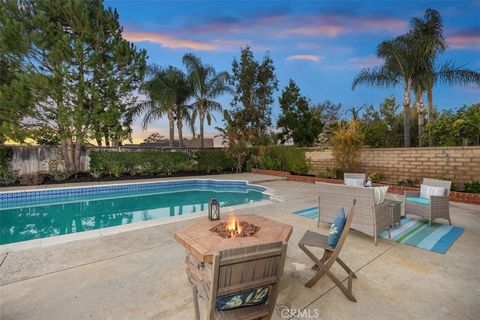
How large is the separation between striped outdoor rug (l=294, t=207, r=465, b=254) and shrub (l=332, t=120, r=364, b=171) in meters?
5.28

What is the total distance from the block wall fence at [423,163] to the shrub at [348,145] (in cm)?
64

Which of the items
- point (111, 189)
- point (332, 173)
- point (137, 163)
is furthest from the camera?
point (137, 163)

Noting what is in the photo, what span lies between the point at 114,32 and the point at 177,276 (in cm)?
1186

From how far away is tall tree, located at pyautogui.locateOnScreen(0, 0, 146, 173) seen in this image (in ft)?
31.3

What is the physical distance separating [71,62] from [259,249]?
11897mm

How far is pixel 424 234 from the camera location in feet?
14.5

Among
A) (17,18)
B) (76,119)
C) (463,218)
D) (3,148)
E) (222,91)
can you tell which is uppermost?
(17,18)

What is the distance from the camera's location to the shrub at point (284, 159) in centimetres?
1304

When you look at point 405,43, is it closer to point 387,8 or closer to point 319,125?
point 387,8

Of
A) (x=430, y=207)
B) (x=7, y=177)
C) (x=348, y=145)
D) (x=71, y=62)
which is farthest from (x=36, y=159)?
(x=430, y=207)

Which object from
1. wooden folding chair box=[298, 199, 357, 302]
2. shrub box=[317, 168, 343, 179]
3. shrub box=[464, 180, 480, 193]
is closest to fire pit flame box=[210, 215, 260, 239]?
wooden folding chair box=[298, 199, 357, 302]

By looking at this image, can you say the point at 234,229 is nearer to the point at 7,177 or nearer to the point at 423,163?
the point at 423,163

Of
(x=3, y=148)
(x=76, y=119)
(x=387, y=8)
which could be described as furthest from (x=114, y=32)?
(x=387, y=8)

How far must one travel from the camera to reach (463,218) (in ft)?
17.8
